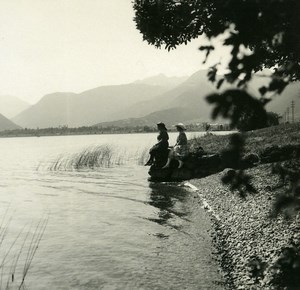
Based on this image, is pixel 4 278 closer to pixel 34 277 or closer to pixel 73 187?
pixel 34 277

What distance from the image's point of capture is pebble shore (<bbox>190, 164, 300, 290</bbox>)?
26.2ft

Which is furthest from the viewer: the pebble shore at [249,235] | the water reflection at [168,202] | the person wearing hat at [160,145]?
the person wearing hat at [160,145]

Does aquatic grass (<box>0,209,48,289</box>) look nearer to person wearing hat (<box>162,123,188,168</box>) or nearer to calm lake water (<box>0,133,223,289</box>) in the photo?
calm lake water (<box>0,133,223,289</box>)

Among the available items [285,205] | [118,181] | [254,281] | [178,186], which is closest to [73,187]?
[118,181]

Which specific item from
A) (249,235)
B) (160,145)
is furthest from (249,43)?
(160,145)

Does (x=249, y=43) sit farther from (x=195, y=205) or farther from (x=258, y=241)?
(x=195, y=205)

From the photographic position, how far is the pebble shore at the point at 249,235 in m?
7.99

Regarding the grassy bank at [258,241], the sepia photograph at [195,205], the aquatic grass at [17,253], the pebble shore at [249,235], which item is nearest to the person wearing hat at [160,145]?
the sepia photograph at [195,205]

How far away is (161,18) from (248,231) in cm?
1092

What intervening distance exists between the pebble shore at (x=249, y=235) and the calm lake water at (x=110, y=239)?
368 millimetres

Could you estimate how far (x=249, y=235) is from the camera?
32.1ft

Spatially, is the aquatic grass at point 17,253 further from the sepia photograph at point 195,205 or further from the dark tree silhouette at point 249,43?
the dark tree silhouette at point 249,43

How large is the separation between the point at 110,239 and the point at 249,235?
455cm

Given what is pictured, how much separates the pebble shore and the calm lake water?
37 centimetres
